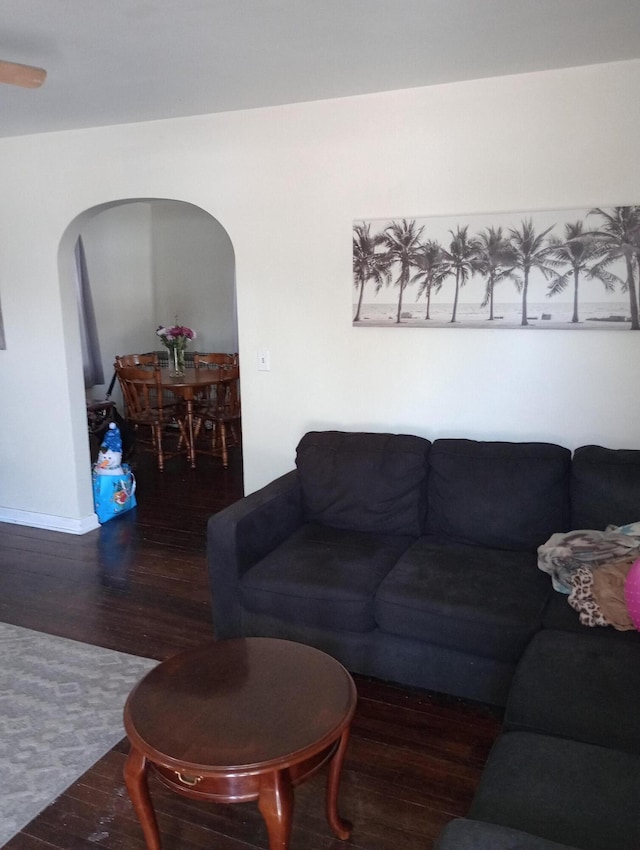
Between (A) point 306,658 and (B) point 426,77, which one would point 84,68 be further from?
(A) point 306,658

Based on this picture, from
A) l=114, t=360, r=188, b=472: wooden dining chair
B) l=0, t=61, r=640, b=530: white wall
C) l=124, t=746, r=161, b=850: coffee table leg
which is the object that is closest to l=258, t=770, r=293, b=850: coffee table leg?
l=124, t=746, r=161, b=850: coffee table leg

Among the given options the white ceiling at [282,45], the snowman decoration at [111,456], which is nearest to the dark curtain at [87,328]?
the snowman decoration at [111,456]

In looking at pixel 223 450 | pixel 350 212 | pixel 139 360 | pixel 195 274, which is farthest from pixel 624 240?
pixel 195 274

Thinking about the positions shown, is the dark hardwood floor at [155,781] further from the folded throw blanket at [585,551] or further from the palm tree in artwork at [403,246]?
the palm tree in artwork at [403,246]

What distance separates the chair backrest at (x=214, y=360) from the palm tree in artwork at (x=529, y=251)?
11.8ft

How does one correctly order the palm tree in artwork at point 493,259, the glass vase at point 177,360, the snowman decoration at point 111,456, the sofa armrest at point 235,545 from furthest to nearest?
the glass vase at point 177,360
the snowman decoration at point 111,456
the palm tree in artwork at point 493,259
the sofa armrest at point 235,545

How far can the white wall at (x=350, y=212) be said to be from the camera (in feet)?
9.11

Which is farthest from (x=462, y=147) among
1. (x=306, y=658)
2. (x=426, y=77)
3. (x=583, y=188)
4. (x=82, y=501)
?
(x=82, y=501)

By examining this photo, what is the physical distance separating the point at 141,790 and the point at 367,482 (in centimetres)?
160

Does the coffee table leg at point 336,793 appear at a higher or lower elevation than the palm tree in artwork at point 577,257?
lower

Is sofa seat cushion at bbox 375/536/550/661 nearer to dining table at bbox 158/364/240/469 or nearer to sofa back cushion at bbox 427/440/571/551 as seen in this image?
sofa back cushion at bbox 427/440/571/551

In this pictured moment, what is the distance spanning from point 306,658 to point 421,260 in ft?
6.20

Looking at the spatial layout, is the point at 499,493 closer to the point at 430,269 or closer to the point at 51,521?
the point at 430,269

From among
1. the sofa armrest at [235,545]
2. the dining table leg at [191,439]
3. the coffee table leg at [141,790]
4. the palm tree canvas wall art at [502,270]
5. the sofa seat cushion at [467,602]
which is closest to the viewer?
the coffee table leg at [141,790]
